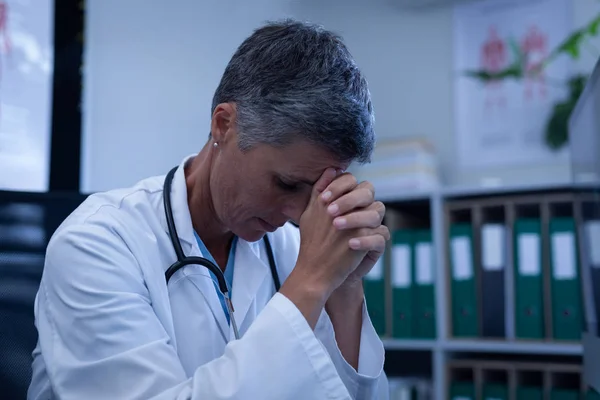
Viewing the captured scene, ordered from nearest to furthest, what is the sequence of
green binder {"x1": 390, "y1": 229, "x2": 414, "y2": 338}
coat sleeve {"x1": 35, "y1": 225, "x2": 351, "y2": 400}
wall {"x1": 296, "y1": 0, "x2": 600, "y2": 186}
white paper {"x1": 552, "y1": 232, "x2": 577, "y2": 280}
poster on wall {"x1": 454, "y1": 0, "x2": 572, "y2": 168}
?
coat sleeve {"x1": 35, "y1": 225, "x2": 351, "y2": 400} < white paper {"x1": 552, "y1": 232, "x2": 577, "y2": 280} < green binder {"x1": 390, "y1": 229, "x2": 414, "y2": 338} < poster on wall {"x1": 454, "y1": 0, "x2": 572, "y2": 168} < wall {"x1": 296, "y1": 0, "x2": 600, "y2": 186}

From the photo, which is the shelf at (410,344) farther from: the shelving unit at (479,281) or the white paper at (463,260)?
the white paper at (463,260)

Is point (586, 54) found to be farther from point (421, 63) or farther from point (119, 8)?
point (119, 8)

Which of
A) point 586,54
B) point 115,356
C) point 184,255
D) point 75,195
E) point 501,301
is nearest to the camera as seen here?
point 115,356

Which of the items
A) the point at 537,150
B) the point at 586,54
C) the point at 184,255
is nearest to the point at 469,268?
the point at 537,150

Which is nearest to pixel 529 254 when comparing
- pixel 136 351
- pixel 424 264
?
pixel 424 264

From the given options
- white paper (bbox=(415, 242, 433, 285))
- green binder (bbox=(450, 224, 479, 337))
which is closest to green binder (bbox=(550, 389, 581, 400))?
green binder (bbox=(450, 224, 479, 337))

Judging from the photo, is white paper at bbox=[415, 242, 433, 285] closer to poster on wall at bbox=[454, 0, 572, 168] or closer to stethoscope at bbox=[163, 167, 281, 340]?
poster on wall at bbox=[454, 0, 572, 168]

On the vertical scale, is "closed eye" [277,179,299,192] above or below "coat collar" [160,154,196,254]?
above

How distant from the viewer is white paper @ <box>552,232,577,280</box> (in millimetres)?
1868

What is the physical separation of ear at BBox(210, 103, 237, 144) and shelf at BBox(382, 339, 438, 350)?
1.26 metres

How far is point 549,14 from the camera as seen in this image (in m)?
2.45

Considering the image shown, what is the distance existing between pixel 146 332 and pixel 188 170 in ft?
1.37

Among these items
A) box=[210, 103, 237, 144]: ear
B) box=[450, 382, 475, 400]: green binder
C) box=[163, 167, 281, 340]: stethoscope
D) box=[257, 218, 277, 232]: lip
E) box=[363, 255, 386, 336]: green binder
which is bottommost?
box=[450, 382, 475, 400]: green binder

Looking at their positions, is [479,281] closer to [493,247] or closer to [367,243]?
[493,247]
